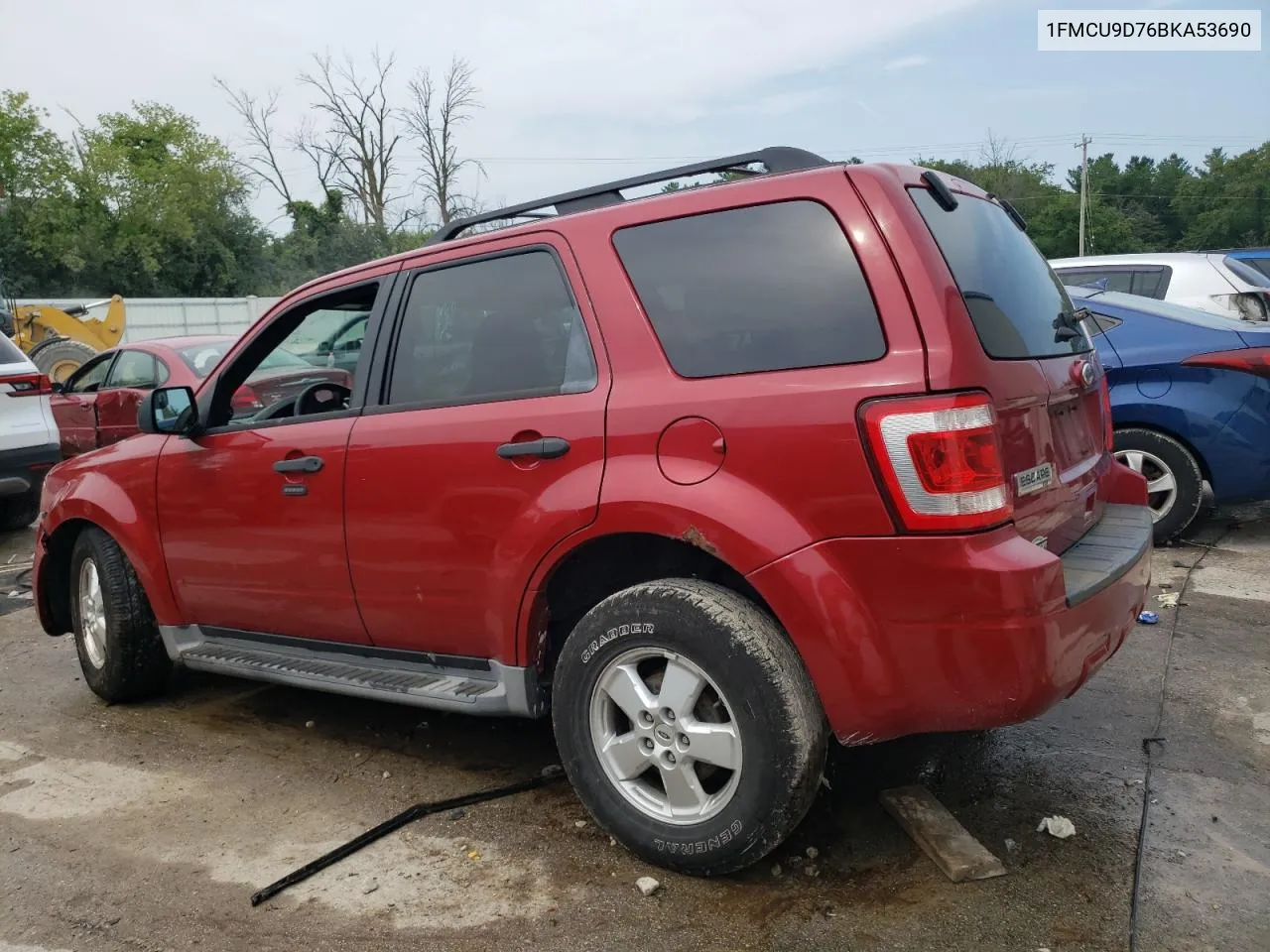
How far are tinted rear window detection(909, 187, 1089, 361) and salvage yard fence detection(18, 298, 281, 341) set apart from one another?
26.2 m

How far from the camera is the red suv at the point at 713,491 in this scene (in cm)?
249

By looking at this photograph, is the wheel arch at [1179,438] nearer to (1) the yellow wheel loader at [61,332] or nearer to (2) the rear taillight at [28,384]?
(2) the rear taillight at [28,384]

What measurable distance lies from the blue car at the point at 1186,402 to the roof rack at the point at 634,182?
3423mm

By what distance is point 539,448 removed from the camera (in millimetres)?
2990

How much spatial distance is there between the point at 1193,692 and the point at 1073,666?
189 cm

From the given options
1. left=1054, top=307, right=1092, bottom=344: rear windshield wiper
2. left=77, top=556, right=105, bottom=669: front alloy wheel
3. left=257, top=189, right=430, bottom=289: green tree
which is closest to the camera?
left=1054, top=307, right=1092, bottom=344: rear windshield wiper

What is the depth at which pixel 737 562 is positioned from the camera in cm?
265

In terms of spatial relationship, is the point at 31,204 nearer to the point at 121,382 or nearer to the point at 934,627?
the point at 121,382

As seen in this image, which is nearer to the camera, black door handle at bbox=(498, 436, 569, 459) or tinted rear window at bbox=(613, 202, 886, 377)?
tinted rear window at bbox=(613, 202, 886, 377)

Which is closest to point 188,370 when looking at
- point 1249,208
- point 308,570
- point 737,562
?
point 308,570

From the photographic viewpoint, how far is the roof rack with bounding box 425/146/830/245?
2961 millimetres

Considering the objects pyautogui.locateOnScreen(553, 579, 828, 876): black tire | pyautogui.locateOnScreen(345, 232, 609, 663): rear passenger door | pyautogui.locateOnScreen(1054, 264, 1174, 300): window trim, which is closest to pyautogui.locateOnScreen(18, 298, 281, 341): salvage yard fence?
pyautogui.locateOnScreen(1054, 264, 1174, 300): window trim

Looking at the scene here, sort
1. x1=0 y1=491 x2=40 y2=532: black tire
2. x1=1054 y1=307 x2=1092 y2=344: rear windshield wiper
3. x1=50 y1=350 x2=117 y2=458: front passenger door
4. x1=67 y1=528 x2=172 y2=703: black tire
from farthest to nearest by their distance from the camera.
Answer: x1=50 y1=350 x2=117 y2=458: front passenger door
x1=0 y1=491 x2=40 y2=532: black tire
x1=67 y1=528 x2=172 y2=703: black tire
x1=1054 y1=307 x2=1092 y2=344: rear windshield wiper

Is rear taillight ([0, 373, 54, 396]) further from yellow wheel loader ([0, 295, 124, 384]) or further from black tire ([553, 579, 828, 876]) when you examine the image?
yellow wheel loader ([0, 295, 124, 384])
